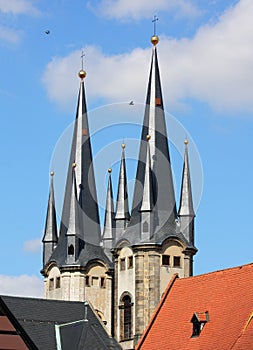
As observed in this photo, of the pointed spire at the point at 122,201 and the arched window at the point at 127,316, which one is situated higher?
the pointed spire at the point at 122,201

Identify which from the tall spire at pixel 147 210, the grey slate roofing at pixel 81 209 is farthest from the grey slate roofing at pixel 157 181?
the grey slate roofing at pixel 81 209

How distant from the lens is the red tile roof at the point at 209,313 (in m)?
27.5

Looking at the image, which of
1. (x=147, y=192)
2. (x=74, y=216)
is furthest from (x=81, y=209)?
(x=147, y=192)

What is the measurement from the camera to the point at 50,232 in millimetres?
65188

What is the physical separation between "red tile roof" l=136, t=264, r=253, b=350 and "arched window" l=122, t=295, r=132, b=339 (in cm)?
2224

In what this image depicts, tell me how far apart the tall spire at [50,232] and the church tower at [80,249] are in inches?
16.8

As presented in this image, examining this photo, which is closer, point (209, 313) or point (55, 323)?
point (209, 313)

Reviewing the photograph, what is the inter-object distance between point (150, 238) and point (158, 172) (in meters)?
4.86

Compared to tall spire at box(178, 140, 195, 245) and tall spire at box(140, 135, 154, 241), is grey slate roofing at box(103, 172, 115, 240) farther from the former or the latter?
tall spire at box(178, 140, 195, 245)

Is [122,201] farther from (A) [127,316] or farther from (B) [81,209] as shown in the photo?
(A) [127,316]

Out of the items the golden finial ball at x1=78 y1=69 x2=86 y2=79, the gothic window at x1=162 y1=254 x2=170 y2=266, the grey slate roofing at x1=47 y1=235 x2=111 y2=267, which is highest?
the golden finial ball at x1=78 y1=69 x2=86 y2=79

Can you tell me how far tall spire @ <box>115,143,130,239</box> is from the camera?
60.2m

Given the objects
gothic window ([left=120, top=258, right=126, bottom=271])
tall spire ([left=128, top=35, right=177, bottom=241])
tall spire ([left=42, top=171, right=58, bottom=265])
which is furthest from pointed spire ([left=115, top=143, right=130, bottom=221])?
tall spire ([left=42, top=171, right=58, bottom=265])

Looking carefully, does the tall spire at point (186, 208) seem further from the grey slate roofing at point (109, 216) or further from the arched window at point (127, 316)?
the grey slate roofing at point (109, 216)
